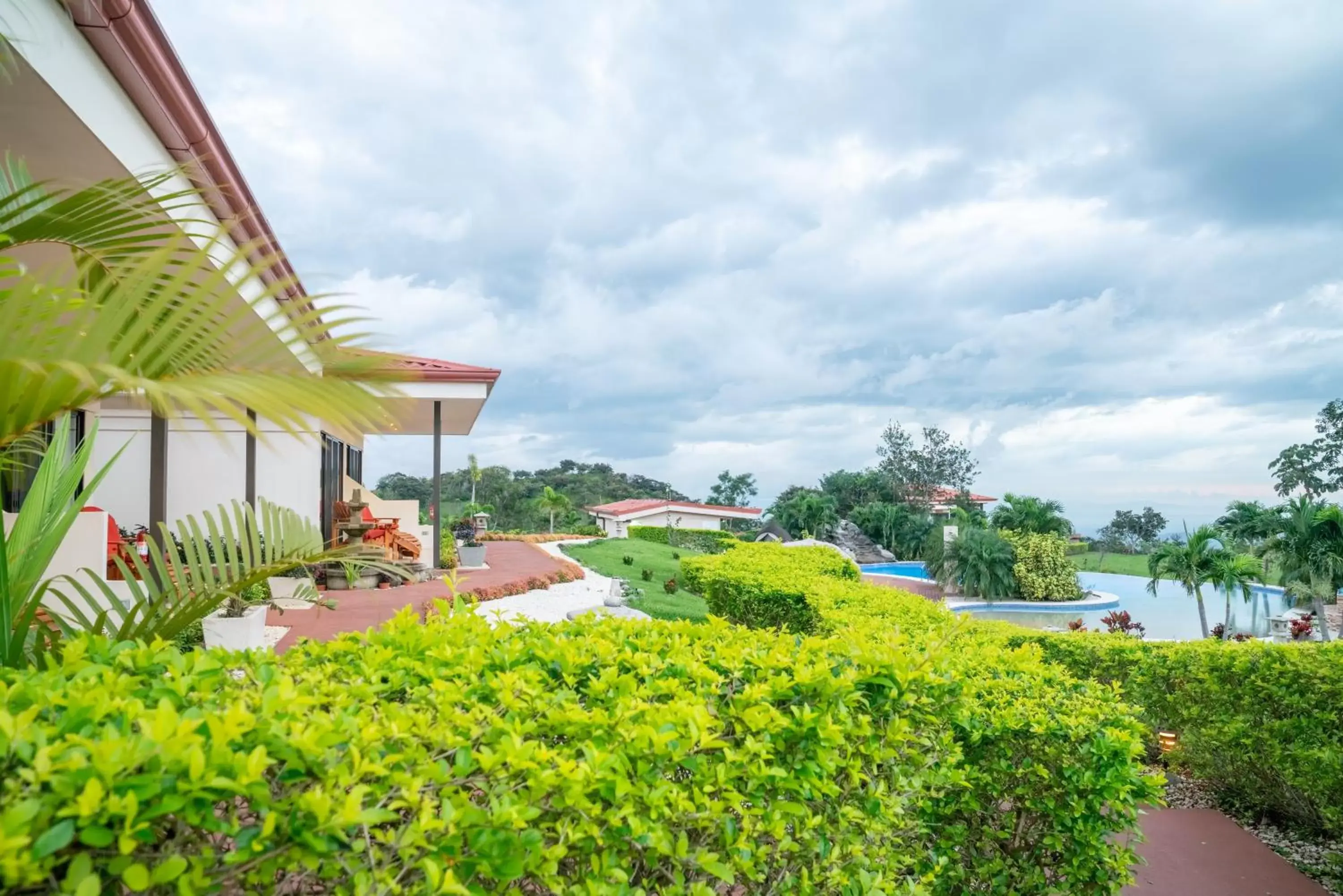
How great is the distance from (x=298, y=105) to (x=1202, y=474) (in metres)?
24.6

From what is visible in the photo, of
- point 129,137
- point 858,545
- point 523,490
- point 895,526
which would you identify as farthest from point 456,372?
point 895,526

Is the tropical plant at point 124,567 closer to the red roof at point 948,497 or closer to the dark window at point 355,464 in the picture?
the dark window at point 355,464

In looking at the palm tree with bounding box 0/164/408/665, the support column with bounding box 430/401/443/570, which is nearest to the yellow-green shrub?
the support column with bounding box 430/401/443/570

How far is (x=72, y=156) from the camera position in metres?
3.75

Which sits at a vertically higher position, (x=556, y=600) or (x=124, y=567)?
(x=124, y=567)

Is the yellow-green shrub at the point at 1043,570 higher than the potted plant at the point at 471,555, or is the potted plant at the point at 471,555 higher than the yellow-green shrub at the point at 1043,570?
the potted plant at the point at 471,555

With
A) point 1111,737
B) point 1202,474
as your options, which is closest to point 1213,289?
point 1202,474

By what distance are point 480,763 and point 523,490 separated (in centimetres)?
4067

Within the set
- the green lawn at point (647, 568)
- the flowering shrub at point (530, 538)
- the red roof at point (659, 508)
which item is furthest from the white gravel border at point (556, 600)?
the red roof at point (659, 508)

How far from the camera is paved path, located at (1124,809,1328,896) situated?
4.18 m

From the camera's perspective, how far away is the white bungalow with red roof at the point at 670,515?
37.9m

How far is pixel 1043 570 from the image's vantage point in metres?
24.2

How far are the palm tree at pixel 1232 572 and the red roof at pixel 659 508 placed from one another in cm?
2406

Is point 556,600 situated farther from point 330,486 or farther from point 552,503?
point 552,503
